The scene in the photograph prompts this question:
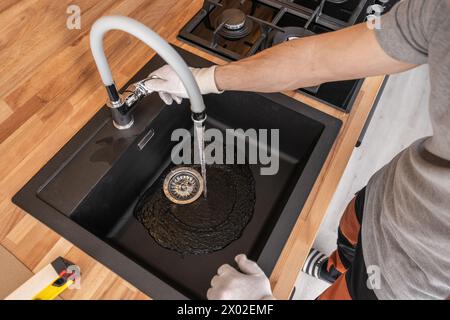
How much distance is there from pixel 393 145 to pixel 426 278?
51.1 inches

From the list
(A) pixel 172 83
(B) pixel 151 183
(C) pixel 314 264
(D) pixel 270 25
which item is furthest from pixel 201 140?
(C) pixel 314 264

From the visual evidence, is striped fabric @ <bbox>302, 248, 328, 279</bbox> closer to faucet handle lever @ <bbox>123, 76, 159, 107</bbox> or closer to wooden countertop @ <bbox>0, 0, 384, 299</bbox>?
wooden countertop @ <bbox>0, 0, 384, 299</bbox>

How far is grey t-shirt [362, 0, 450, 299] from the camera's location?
0.57m

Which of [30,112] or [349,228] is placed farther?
[349,228]

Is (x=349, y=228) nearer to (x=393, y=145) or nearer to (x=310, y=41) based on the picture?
(x=310, y=41)

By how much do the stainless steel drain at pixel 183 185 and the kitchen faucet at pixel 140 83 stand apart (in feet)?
0.67

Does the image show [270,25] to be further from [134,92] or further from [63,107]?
[63,107]

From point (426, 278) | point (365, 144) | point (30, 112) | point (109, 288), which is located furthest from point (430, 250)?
point (365, 144)

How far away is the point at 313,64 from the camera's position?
74cm

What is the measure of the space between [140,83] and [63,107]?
20cm

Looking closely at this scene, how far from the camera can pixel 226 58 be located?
0.94 m

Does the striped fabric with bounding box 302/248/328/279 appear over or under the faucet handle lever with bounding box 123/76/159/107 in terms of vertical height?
under

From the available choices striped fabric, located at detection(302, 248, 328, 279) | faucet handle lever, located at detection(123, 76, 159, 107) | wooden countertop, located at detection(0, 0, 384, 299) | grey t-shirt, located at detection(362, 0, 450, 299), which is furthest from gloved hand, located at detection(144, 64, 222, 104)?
striped fabric, located at detection(302, 248, 328, 279)

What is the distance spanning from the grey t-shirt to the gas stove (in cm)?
26
